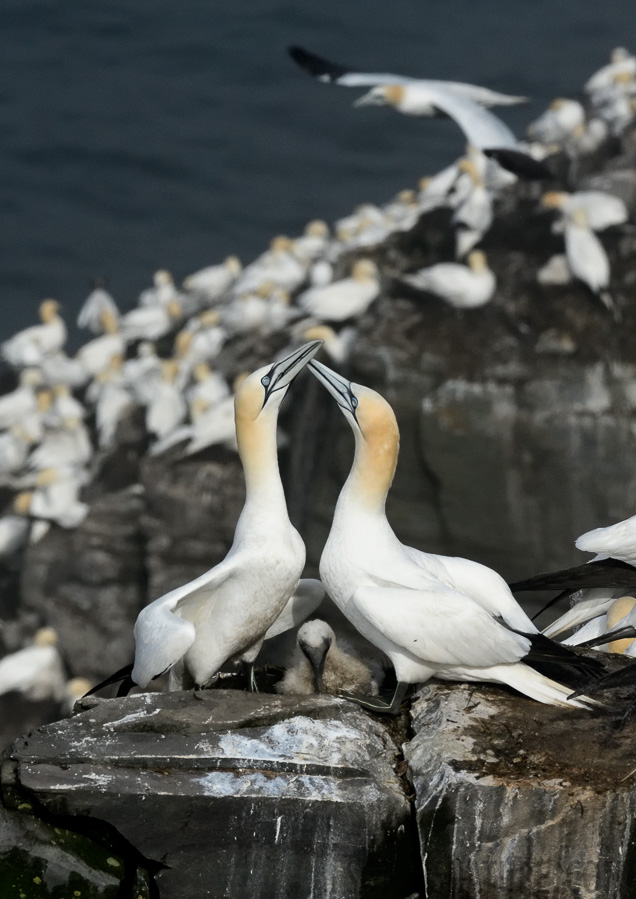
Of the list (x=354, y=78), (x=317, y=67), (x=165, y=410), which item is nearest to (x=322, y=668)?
(x=165, y=410)

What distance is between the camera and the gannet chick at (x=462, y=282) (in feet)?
37.2

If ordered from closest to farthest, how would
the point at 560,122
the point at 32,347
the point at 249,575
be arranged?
the point at 249,575 → the point at 32,347 → the point at 560,122

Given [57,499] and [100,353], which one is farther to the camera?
[100,353]

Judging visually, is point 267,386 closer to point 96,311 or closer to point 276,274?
point 276,274

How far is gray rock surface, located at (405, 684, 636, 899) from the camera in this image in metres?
3.82

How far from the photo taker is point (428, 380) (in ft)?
36.1

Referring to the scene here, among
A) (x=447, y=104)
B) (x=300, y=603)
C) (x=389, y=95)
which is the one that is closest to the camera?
(x=300, y=603)

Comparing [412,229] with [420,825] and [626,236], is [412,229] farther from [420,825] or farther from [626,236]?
[420,825]

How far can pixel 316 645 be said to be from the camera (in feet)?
15.5

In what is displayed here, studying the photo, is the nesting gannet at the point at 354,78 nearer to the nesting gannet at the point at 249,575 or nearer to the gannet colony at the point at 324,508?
the gannet colony at the point at 324,508

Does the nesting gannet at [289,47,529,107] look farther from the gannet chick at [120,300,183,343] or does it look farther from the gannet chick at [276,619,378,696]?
the gannet chick at [276,619,378,696]

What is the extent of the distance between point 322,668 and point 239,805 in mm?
951

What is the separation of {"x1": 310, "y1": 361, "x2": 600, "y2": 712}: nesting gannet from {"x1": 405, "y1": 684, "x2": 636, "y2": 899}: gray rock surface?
29cm

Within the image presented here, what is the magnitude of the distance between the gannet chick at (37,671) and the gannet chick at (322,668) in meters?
7.28
